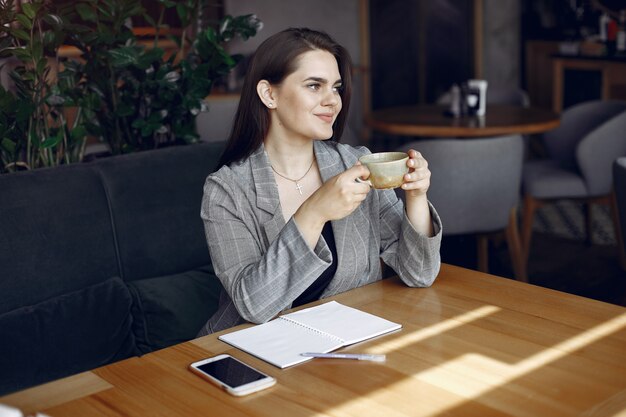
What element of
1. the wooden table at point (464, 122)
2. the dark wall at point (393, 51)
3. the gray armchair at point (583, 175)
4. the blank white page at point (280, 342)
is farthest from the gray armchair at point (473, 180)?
the dark wall at point (393, 51)

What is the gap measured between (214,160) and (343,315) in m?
1.23

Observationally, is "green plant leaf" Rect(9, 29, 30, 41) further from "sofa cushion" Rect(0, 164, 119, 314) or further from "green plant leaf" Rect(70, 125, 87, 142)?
"sofa cushion" Rect(0, 164, 119, 314)

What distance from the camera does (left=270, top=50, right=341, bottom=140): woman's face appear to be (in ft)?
6.91

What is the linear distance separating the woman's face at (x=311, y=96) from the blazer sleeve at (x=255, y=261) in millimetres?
271

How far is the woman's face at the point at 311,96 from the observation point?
211 cm

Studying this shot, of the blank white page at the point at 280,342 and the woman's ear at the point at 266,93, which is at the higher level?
the woman's ear at the point at 266,93

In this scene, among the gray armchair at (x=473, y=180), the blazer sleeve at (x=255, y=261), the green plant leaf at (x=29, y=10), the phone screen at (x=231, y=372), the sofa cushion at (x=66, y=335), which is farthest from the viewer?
the gray armchair at (x=473, y=180)

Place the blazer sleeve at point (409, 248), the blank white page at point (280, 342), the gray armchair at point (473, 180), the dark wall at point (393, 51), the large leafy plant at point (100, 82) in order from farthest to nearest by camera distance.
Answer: the dark wall at point (393, 51) → the gray armchair at point (473, 180) → the large leafy plant at point (100, 82) → the blazer sleeve at point (409, 248) → the blank white page at point (280, 342)

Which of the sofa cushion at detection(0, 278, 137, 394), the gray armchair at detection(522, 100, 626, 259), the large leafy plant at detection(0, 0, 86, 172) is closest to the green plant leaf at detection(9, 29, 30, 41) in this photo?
the large leafy plant at detection(0, 0, 86, 172)

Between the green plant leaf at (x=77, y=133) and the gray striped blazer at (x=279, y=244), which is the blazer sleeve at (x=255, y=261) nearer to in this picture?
the gray striped blazer at (x=279, y=244)

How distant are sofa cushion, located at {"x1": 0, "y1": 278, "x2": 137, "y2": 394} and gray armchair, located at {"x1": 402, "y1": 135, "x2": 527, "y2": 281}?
5.84 feet

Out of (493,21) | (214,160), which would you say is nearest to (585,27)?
(493,21)

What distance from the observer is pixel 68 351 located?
2377 mm

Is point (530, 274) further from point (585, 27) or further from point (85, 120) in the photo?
point (585, 27)
